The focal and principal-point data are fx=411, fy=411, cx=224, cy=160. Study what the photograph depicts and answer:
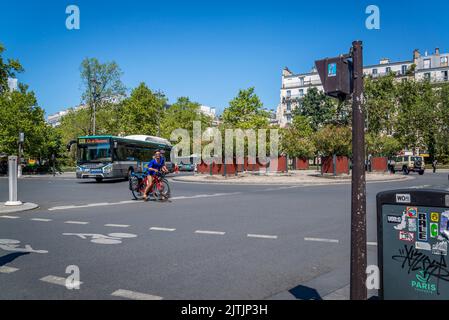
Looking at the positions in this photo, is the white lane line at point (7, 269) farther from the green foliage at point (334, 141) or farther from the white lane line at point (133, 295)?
the green foliage at point (334, 141)

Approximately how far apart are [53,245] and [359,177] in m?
5.43

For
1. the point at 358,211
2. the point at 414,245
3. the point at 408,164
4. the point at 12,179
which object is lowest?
the point at 414,245

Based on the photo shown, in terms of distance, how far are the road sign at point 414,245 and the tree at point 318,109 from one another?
70.6 meters

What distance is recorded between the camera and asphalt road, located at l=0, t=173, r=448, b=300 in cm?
452

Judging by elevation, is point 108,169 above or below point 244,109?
below

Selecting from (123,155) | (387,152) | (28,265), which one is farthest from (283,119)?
(28,265)

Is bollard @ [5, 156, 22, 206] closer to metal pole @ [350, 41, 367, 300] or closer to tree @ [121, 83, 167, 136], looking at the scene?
metal pole @ [350, 41, 367, 300]

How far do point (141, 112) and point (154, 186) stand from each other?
156 feet

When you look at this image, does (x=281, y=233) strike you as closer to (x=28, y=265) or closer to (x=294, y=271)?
(x=294, y=271)

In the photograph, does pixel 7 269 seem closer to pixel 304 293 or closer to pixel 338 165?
pixel 304 293

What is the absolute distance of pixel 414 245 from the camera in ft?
11.2

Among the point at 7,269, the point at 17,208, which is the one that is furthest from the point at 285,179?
the point at 7,269

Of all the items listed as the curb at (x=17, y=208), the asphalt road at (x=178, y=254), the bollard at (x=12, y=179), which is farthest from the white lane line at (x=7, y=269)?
the bollard at (x=12, y=179)

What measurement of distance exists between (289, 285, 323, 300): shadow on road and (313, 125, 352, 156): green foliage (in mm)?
27618
